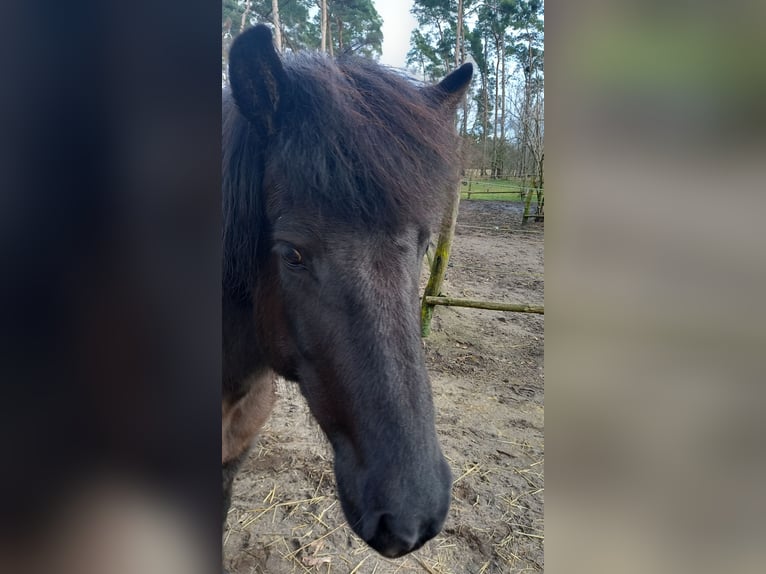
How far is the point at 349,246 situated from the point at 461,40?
451mm

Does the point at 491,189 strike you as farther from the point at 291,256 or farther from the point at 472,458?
the point at 472,458

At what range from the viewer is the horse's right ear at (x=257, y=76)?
2.38 feet

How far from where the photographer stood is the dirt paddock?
83 cm

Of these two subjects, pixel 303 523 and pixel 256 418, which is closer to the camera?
pixel 303 523

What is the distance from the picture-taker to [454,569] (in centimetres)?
79

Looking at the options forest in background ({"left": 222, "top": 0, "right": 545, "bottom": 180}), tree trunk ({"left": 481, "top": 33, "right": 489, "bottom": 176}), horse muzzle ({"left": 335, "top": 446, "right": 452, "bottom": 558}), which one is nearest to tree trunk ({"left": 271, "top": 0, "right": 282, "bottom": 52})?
forest in background ({"left": 222, "top": 0, "right": 545, "bottom": 180})

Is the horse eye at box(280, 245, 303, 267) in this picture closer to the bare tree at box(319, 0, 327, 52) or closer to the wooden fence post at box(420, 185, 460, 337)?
the wooden fence post at box(420, 185, 460, 337)

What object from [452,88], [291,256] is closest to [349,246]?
[291,256]

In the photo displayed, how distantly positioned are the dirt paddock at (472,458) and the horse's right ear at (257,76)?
16.0 inches

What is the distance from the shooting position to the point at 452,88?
836 mm

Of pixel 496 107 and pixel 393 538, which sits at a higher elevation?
pixel 496 107
